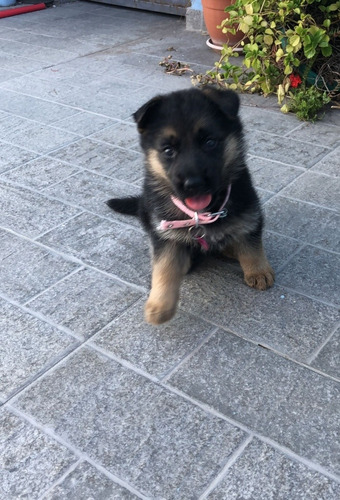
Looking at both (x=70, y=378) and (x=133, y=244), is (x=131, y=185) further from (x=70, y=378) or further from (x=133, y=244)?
(x=70, y=378)

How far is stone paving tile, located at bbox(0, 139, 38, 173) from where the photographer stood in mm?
4376

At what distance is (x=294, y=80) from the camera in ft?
16.8

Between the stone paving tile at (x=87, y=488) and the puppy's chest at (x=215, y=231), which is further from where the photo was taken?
the puppy's chest at (x=215, y=231)

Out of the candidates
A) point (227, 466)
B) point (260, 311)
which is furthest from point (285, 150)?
point (227, 466)

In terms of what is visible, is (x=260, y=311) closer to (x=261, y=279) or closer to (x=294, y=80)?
(x=261, y=279)

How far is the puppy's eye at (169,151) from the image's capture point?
247 cm

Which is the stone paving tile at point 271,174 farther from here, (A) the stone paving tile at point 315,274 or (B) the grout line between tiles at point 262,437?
(B) the grout line between tiles at point 262,437

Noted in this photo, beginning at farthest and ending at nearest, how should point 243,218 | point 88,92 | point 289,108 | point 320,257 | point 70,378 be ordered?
point 88,92 < point 289,108 < point 320,257 < point 243,218 < point 70,378

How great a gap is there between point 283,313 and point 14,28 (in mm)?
6843

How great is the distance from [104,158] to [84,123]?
0.77 meters

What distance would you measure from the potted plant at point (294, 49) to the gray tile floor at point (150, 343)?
439mm

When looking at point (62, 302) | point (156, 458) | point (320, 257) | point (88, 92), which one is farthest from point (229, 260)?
point (88, 92)

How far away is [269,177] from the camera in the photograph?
4.04m

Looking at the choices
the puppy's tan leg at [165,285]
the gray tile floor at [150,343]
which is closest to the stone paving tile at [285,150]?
the gray tile floor at [150,343]
